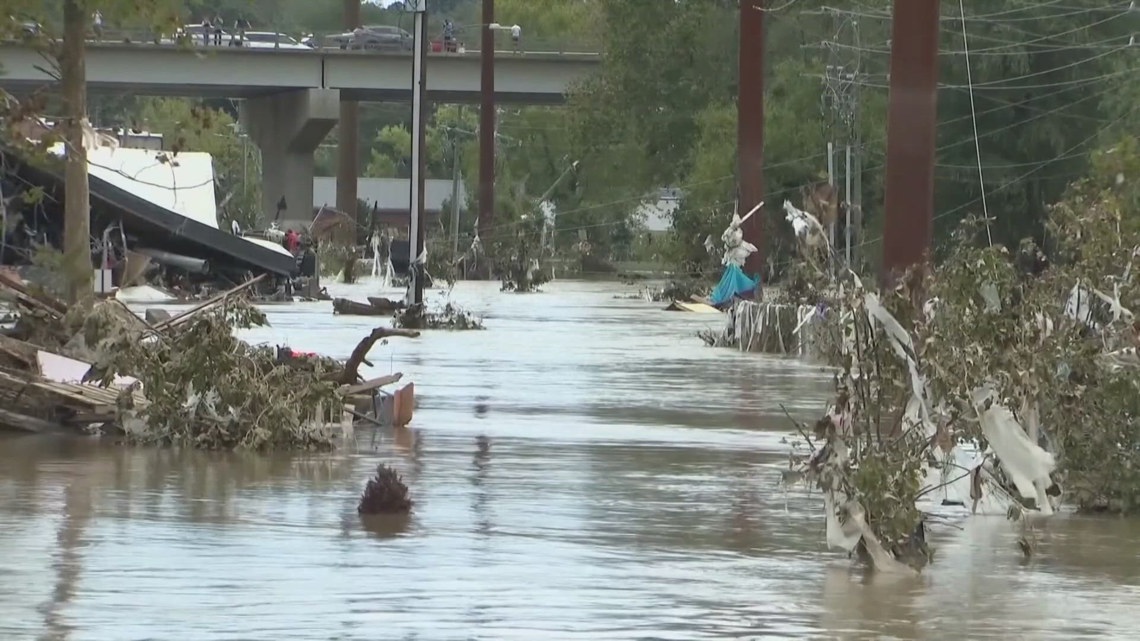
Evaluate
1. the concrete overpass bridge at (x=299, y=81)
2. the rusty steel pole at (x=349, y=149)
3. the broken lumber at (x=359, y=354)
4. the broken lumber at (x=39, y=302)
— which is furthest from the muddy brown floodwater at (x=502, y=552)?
the rusty steel pole at (x=349, y=149)

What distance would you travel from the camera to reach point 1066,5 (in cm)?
6178

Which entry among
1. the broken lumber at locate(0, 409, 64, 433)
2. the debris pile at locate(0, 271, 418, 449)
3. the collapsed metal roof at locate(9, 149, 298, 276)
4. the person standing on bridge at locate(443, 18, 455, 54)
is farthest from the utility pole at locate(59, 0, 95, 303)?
the person standing on bridge at locate(443, 18, 455, 54)

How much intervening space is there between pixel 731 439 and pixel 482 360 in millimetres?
10995

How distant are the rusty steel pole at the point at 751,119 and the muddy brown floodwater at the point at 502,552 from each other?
2450 cm

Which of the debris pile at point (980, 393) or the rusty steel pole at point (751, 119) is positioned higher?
the rusty steel pole at point (751, 119)

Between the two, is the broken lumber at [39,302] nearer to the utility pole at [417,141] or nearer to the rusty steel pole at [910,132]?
the rusty steel pole at [910,132]

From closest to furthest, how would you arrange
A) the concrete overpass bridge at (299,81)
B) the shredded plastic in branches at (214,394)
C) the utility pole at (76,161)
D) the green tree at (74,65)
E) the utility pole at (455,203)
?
the green tree at (74,65) < the shredded plastic in branches at (214,394) < the utility pole at (76,161) < the utility pole at (455,203) < the concrete overpass bridge at (299,81)

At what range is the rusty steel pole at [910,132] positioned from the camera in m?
23.9

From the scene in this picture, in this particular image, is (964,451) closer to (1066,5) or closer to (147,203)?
(147,203)

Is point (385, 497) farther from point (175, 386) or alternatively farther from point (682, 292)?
point (682, 292)

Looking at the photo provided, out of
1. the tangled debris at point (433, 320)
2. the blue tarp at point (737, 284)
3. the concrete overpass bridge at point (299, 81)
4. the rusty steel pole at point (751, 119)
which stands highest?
the concrete overpass bridge at point (299, 81)

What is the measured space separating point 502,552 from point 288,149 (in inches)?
3264

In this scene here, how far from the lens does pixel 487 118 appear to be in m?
77.7

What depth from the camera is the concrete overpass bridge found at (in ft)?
281
